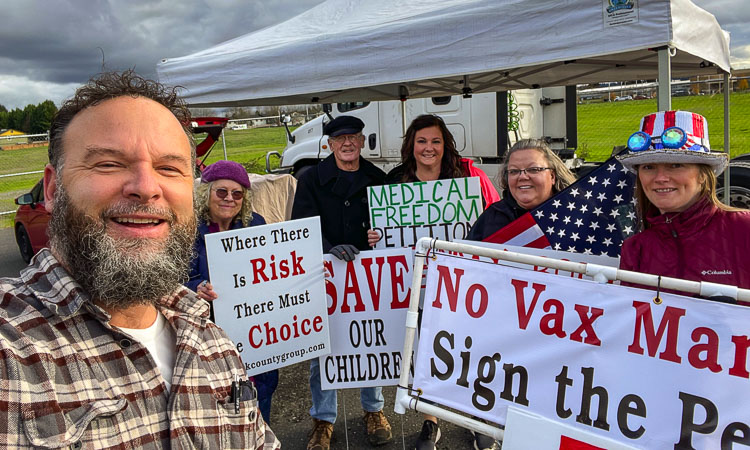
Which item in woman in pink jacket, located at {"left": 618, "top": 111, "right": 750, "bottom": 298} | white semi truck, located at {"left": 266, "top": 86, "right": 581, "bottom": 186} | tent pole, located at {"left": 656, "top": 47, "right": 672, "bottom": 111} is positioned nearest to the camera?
woman in pink jacket, located at {"left": 618, "top": 111, "right": 750, "bottom": 298}

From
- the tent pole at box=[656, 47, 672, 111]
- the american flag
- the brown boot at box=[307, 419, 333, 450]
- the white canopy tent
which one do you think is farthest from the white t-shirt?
the tent pole at box=[656, 47, 672, 111]

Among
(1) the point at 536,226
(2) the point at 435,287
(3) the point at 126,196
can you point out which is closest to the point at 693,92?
(1) the point at 536,226

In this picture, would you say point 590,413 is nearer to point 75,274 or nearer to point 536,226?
point 536,226

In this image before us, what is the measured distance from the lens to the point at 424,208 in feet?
11.4

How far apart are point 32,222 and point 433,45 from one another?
27.7 ft

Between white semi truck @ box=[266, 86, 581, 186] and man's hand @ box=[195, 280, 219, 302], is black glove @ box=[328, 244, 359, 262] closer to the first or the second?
man's hand @ box=[195, 280, 219, 302]

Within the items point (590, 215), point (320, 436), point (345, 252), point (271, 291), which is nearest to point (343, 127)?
point (345, 252)

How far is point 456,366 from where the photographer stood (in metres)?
2.23

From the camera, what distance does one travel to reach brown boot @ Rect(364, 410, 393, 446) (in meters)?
3.47

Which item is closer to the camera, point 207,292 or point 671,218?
point 671,218

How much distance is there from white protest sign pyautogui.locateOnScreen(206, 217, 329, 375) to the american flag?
1336 mm

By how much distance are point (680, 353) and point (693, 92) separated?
1289cm

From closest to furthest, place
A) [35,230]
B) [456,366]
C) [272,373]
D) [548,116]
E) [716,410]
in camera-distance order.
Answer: [716,410] < [456,366] < [272,373] < [35,230] < [548,116]

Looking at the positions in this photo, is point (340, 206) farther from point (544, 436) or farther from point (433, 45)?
point (544, 436)
